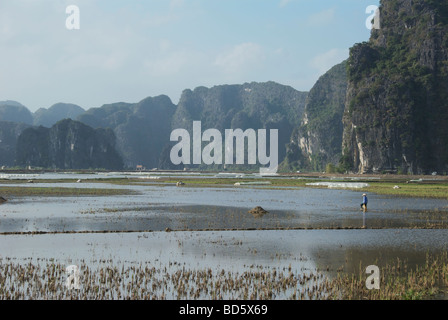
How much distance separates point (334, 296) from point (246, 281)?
2803 mm

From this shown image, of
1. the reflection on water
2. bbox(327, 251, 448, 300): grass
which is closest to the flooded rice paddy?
the reflection on water

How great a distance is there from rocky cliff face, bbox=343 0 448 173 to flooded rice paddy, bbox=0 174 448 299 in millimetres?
94809

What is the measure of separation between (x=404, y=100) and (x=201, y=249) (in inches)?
4752

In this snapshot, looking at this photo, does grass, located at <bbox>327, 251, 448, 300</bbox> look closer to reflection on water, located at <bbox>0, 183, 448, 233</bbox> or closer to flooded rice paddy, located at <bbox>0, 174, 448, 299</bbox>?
flooded rice paddy, located at <bbox>0, 174, 448, 299</bbox>

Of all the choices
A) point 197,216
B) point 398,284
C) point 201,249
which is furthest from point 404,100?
point 398,284

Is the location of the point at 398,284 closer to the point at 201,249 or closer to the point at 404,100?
the point at 201,249

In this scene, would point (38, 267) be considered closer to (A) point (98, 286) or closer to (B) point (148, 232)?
(A) point (98, 286)

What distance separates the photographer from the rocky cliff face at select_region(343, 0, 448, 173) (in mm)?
125938

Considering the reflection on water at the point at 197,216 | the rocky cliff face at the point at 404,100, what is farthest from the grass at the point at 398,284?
the rocky cliff face at the point at 404,100

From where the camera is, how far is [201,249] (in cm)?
2042

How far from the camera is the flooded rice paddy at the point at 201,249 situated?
13.9 m

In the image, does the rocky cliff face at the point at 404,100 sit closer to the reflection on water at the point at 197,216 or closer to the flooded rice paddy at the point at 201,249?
the reflection on water at the point at 197,216

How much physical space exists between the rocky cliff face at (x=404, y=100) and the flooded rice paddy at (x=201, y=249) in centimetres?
9481
